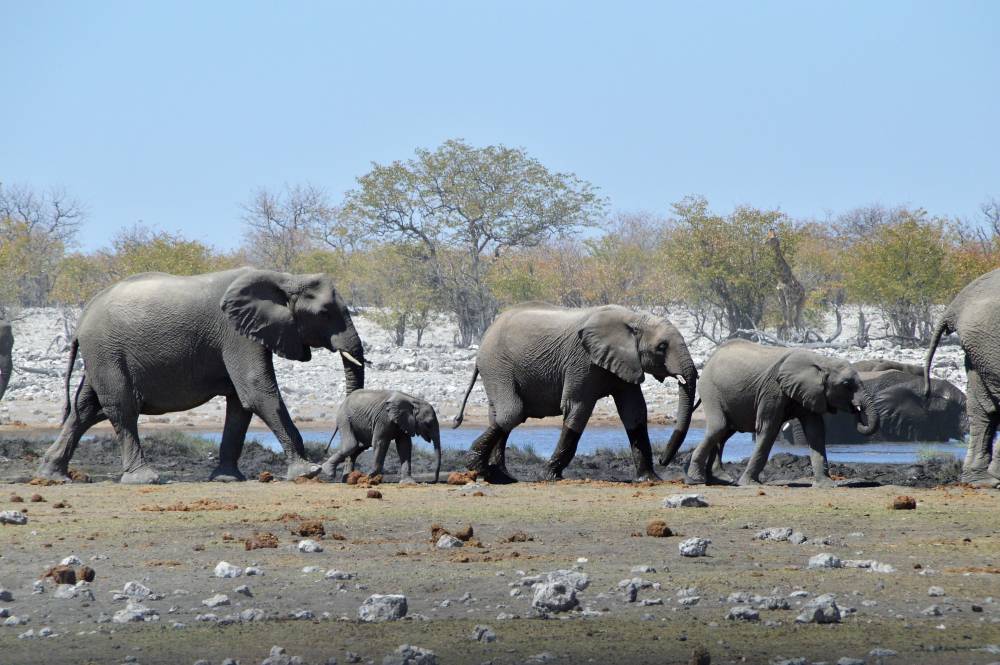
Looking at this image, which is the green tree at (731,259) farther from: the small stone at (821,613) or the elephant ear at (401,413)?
the small stone at (821,613)

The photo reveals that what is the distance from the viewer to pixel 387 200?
61.6 m

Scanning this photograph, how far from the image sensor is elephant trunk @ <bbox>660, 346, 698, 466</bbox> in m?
16.4

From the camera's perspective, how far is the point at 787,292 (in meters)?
52.7

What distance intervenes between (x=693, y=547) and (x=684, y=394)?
6998 mm

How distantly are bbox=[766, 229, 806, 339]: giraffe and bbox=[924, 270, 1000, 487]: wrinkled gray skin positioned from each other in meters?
35.9

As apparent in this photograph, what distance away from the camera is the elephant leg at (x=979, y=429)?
1581cm

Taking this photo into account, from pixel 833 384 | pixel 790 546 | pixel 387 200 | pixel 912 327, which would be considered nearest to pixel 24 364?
pixel 387 200

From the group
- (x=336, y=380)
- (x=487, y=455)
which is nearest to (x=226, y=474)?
(x=487, y=455)

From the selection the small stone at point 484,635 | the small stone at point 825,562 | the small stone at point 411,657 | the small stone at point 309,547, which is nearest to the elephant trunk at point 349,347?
the small stone at point 309,547

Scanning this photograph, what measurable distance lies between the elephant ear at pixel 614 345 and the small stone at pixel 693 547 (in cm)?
635

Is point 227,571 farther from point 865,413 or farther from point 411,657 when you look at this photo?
A: point 865,413

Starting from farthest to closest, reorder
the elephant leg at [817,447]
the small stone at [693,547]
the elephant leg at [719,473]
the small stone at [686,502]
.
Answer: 1. the elephant leg at [719,473]
2. the elephant leg at [817,447]
3. the small stone at [686,502]
4. the small stone at [693,547]

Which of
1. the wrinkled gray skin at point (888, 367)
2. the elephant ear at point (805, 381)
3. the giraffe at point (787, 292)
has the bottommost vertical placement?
the elephant ear at point (805, 381)

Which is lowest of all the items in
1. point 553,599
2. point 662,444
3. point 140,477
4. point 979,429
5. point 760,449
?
point 140,477
